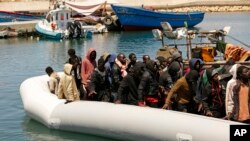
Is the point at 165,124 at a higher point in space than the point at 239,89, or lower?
lower

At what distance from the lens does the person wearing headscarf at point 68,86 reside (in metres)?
12.9

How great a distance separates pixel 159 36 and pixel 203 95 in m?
5.42

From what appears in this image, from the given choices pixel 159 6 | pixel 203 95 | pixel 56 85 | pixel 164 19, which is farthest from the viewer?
pixel 159 6

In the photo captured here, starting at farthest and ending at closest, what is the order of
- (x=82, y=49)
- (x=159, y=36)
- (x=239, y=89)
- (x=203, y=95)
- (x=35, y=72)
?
(x=82, y=49) → (x=35, y=72) → (x=159, y=36) → (x=203, y=95) → (x=239, y=89)

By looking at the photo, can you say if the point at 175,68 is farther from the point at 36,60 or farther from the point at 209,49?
the point at 36,60

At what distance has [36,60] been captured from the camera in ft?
99.7

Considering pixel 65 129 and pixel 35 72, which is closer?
pixel 65 129

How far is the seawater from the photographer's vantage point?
1351 centimetres

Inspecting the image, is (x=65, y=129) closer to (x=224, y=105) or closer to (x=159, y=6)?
(x=224, y=105)

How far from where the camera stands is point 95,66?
515 inches

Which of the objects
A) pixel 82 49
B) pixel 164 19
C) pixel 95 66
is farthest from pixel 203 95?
pixel 164 19

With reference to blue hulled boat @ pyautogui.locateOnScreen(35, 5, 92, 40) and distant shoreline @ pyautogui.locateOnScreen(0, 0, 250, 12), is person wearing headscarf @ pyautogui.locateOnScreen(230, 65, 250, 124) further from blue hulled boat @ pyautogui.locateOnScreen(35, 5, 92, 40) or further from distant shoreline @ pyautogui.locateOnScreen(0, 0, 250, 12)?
distant shoreline @ pyautogui.locateOnScreen(0, 0, 250, 12)

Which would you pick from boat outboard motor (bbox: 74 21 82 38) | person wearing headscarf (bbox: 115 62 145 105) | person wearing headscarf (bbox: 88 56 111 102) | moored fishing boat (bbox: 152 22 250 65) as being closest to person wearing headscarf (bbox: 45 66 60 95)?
person wearing headscarf (bbox: 88 56 111 102)

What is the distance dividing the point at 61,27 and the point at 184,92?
106 ft
